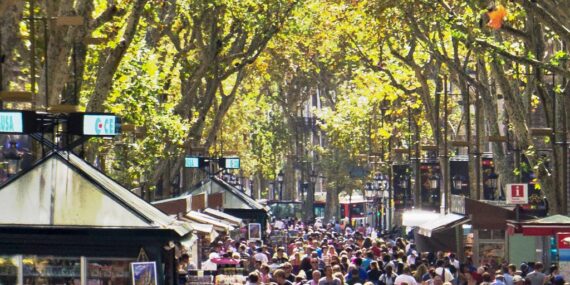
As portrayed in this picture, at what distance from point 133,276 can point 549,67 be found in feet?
21.3

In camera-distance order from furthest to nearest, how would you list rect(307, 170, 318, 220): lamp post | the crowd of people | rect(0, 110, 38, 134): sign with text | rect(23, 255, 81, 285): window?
rect(307, 170, 318, 220): lamp post
the crowd of people
rect(23, 255, 81, 285): window
rect(0, 110, 38, 134): sign with text

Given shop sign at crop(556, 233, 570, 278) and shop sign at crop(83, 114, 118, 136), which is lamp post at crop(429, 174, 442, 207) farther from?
shop sign at crop(83, 114, 118, 136)

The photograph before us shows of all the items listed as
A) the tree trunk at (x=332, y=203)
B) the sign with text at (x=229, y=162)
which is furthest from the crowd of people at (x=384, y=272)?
the tree trunk at (x=332, y=203)

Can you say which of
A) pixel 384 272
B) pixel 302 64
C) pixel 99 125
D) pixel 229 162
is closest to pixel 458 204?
pixel 384 272

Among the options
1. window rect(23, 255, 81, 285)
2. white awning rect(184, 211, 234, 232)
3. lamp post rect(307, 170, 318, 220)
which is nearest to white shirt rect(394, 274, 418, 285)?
window rect(23, 255, 81, 285)

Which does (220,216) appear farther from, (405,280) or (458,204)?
(405,280)

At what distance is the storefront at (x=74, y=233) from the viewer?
17750 millimetres

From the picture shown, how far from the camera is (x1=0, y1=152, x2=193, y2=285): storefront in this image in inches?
699

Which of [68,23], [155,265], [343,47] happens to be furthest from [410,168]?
[155,265]

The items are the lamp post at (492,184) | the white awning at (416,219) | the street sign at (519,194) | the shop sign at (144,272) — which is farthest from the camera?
the lamp post at (492,184)

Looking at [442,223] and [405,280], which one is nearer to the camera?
[405,280]

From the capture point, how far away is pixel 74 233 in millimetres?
17766

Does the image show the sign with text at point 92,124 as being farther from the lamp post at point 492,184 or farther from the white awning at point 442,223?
the lamp post at point 492,184

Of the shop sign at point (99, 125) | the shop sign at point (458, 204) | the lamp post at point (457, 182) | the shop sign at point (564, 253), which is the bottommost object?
the shop sign at point (564, 253)
